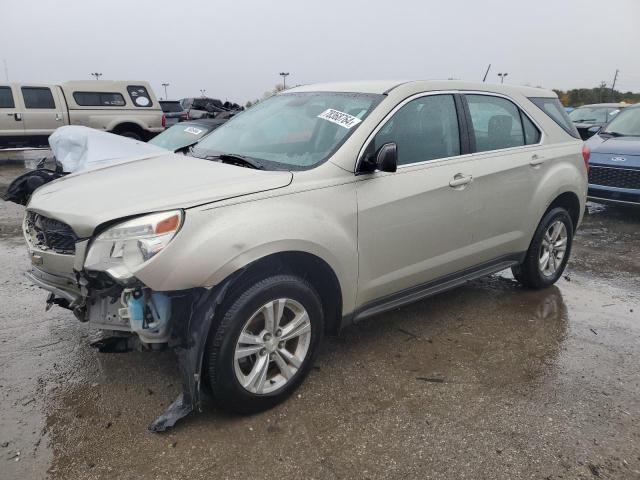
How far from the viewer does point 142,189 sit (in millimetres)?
2746

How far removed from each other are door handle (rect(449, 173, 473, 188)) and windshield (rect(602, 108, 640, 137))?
19.7 ft

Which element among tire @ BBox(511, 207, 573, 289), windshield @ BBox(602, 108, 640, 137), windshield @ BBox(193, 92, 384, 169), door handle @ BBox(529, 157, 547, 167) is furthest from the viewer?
windshield @ BBox(602, 108, 640, 137)

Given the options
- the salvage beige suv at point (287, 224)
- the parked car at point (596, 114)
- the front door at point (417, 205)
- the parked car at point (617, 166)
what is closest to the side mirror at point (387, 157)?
the salvage beige suv at point (287, 224)

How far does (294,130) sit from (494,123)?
5.51 feet

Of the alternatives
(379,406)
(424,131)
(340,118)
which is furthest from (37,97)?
(379,406)

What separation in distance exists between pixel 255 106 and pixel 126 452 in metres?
2.72

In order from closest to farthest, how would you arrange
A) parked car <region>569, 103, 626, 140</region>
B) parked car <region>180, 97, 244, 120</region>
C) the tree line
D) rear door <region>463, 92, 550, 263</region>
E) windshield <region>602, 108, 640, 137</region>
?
1. rear door <region>463, 92, 550, 263</region>
2. windshield <region>602, 108, 640, 137</region>
3. parked car <region>180, 97, 244, 120</region>
4. parked car <region>569, 103, 626, 140</region>
5. the tree line

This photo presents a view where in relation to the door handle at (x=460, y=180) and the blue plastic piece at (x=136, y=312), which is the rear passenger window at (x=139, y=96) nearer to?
the door handle at (x=460, y=180)

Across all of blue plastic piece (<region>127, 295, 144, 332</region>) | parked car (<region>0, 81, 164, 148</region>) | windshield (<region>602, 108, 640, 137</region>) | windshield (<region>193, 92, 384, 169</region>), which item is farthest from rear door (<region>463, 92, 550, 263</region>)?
parked car (<region>0, 81, 164, 148</region>)

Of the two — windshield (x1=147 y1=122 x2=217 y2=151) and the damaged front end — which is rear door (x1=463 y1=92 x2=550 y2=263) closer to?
the damaged front end

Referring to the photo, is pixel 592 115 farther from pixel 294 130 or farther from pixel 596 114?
pixel 294 130

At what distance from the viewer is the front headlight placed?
2404 millimetres

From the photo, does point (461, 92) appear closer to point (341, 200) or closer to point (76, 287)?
point (341, 200)

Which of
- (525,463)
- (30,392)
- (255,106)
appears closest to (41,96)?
(255,106)
